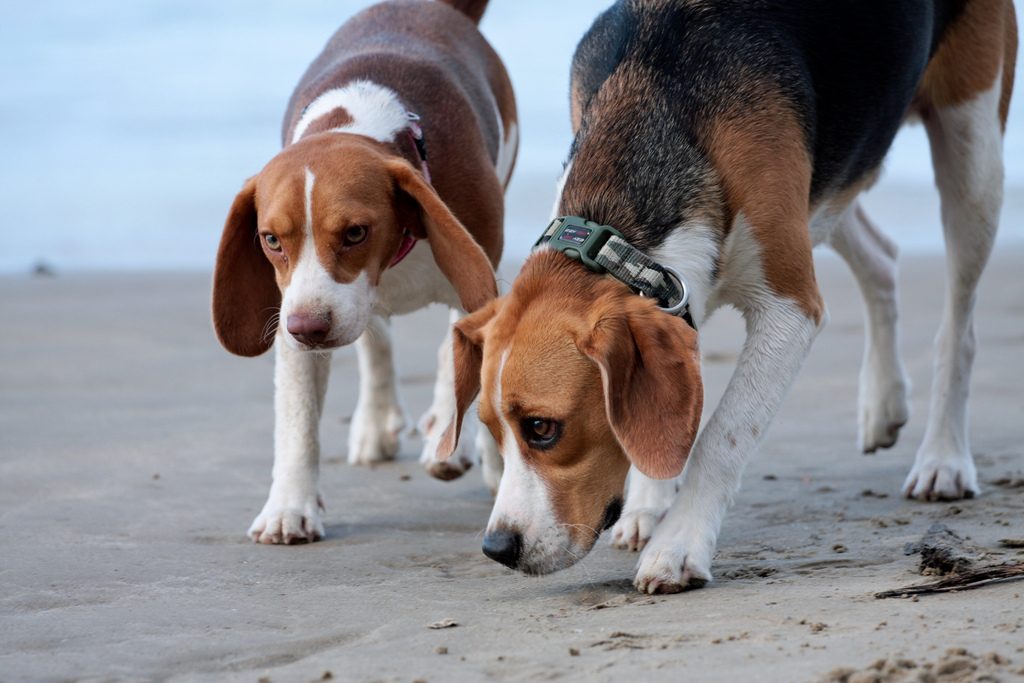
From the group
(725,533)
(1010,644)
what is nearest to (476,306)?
(725,533)

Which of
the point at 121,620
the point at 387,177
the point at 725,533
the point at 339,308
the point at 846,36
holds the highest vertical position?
the point at 846,36

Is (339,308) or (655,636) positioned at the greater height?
(339,308)

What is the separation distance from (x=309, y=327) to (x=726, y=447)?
1294 mm

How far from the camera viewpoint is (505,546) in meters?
3.62

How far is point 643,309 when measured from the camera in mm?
3615

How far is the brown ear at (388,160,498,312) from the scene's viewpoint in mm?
4535

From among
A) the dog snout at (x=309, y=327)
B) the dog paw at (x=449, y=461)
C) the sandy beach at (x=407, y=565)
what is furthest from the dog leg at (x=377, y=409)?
the dog snout at (x=309, y=327)

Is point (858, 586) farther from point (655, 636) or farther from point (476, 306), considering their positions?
point (476, 306)

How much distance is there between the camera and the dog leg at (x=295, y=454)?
472 centimetres

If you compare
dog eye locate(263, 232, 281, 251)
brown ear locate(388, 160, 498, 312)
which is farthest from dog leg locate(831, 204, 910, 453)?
dog eye locate(263, 232, 281, 251)

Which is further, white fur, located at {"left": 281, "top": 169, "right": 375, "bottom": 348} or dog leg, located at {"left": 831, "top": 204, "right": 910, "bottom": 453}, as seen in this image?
dog leg, located at {"left": 831, "top": 204, "right": 910, "bottom": 453}

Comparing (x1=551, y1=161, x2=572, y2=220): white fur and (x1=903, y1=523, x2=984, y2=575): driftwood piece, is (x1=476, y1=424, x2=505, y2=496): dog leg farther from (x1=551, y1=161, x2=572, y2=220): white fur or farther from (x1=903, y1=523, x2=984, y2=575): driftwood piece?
(x1=903, y1=523, x2=984, y2=575): driftwood piece

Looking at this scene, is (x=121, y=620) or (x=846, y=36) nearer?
(x=121, y=620)

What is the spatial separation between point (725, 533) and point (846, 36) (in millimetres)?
1673
